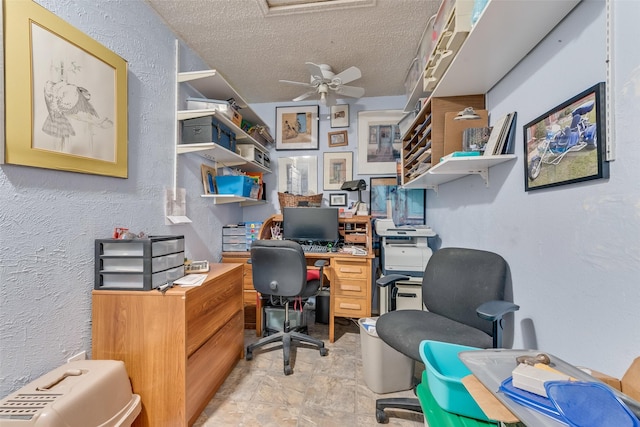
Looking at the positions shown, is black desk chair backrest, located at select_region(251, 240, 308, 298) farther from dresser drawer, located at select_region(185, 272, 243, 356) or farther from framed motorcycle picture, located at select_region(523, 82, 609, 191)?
framed motorcycle picture, located at select_region(523, 82, 609, 191)

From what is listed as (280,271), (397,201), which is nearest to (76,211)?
(280,271)

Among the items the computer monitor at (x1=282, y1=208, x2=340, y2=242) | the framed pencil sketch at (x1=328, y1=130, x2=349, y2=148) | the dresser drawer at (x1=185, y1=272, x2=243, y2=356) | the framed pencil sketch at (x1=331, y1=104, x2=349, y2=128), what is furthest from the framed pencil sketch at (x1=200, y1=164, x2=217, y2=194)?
the framed pencil sketch at (x1=331, y1=104, x2=349, y2=128)

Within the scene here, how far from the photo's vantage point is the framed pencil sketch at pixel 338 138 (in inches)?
116

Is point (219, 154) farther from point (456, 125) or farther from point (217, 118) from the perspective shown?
point (456, 125)

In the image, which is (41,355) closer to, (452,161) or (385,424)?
(385,424)

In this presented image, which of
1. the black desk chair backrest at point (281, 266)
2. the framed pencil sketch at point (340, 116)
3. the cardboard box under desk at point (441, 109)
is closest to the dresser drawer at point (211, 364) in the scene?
the black desk chair backrest at point (281, 266)

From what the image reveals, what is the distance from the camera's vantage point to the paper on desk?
1.34 meters

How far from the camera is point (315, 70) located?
2033 mm

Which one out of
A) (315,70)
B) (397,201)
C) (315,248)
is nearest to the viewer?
(315,70)

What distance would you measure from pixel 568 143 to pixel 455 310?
1022 mm

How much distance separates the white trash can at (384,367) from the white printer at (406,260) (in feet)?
1.57

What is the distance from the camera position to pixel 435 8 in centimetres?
165

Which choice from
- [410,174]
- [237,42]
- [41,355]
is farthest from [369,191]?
[41,355]

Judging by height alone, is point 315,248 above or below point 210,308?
above
